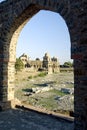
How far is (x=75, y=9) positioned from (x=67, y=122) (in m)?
2.97

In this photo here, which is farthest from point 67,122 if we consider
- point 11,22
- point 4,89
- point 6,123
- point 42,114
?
point 11,22

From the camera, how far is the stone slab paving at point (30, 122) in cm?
555

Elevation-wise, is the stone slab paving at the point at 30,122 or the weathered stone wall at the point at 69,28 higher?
the weathered stone wall at the point at 69,28

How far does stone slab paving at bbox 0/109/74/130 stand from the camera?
5547 millimetres

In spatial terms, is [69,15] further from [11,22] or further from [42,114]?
[42,114]

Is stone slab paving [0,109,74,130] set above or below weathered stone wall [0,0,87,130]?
below

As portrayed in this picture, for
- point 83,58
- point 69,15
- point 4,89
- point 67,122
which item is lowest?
point 67,122

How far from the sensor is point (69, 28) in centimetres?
513

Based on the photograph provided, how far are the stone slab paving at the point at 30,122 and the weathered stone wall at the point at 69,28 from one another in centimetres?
69

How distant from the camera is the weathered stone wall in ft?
16.0

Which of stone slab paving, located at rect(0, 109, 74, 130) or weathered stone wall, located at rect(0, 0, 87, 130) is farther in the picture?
stone slab paving, located at rect(0, 109, 74, 130)

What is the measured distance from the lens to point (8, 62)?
7488 millimetres

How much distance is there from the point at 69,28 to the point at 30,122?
270cm

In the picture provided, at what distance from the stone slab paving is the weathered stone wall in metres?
0.69
